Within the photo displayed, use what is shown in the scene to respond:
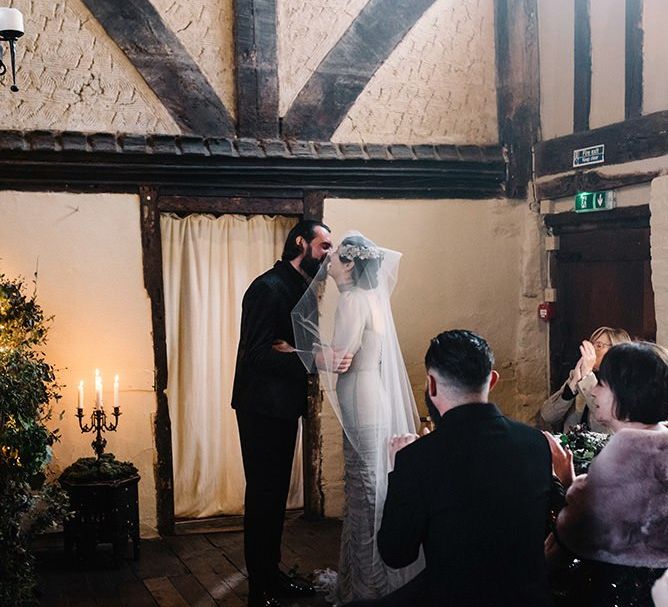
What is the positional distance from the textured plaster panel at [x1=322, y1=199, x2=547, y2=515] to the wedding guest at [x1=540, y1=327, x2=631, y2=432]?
107 centimetres

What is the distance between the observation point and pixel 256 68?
222 inches

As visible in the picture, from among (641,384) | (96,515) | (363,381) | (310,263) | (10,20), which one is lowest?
(96,515)

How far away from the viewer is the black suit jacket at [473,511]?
232cm

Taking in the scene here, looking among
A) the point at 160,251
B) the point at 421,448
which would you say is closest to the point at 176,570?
the point at 160,251

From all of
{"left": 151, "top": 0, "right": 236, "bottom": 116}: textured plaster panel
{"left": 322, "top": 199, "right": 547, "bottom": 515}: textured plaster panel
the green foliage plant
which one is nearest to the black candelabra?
the green foliage plant

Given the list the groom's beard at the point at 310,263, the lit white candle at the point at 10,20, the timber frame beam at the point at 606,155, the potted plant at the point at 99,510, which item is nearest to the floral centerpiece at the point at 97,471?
the potted plant at the point at 99,510

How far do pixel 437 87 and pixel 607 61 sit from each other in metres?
1.20

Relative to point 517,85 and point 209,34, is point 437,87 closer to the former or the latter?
point 517,85

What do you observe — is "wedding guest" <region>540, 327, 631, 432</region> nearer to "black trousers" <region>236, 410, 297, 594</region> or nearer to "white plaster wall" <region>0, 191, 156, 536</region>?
"black trousers" <region>236, 410, 297, 594</region>

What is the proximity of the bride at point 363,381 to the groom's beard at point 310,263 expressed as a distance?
11.2 inches

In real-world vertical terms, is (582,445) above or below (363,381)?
below

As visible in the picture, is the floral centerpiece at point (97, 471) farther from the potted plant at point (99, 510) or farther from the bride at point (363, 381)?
the bride at point (363, 381)

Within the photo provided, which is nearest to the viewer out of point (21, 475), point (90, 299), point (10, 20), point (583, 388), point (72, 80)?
point (10, 20)

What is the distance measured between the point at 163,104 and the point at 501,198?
8.32 feet
